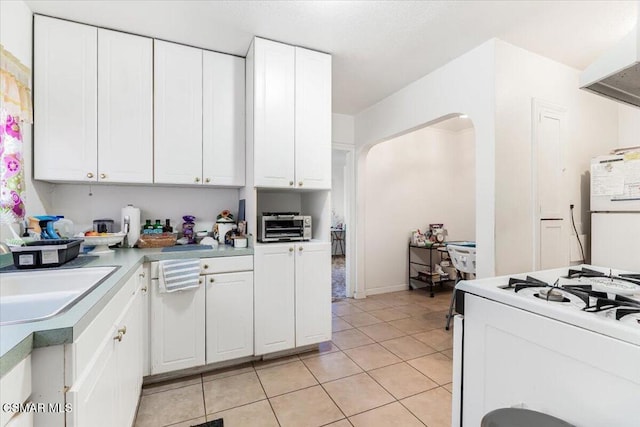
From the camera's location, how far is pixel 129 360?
151 cm

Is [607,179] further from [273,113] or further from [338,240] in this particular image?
[338,240]

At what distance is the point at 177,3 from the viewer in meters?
1.93

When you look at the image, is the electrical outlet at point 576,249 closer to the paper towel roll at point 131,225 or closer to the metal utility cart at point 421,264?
the metal utility cart at point 421,264

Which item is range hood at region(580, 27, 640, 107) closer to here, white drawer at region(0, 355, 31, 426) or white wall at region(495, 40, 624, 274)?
white wall at region(495, 40, 624, 274)

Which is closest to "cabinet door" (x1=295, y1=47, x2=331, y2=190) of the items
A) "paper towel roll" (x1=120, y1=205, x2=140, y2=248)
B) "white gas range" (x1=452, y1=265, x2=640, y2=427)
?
"paper towel roll" (x1=120, y1=205, x2=140, y2=248)

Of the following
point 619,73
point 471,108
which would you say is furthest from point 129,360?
point 471,108

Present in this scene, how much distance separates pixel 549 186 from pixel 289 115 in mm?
2330

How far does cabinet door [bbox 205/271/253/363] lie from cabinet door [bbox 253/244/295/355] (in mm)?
69

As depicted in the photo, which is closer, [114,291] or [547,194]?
[114,291]

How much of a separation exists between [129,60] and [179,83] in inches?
14.5

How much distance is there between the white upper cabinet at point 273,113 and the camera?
91.5 inches

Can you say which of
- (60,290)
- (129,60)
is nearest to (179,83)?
(129,60)

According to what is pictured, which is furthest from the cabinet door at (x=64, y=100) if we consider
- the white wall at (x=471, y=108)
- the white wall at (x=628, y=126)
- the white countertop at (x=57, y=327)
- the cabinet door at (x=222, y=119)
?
the white wall at (x=628, y=126)

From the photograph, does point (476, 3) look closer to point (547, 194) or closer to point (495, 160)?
point (495, 160)
